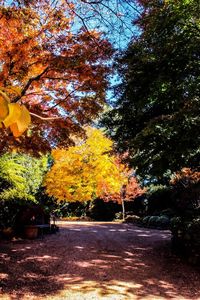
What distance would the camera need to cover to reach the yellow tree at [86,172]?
22938 millimetres

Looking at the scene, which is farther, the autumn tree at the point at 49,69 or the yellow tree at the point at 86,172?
the yellow tree at the point at 86,172

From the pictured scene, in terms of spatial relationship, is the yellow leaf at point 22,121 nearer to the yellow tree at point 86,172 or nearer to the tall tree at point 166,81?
the tall tree at point 166,81

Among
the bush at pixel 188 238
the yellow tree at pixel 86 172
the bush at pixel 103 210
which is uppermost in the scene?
the yellow tree at pixel 86 172

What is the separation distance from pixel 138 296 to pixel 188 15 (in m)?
6.84

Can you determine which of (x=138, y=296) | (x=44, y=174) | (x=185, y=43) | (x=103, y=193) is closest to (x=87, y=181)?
(x=103, y=193)

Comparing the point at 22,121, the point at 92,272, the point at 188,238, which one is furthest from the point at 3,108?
the point at 188,238

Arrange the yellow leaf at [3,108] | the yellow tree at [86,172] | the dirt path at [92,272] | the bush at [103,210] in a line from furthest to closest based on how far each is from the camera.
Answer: the bush at [103,210], the yellow tree at [86,172], the dirt path at [92,272], the yellow leaf at [3,108]

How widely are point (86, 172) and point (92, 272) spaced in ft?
54.0

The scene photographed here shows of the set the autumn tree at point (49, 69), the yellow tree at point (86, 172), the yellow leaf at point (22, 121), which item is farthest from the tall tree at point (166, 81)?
the yellow tree at point (86, 172)

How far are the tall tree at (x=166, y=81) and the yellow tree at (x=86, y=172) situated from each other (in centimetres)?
1224

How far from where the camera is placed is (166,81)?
937 centimetres

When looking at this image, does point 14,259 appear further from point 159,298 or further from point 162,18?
point 162,18

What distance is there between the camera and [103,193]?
25.5 metres

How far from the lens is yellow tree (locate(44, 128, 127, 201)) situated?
22.9m
